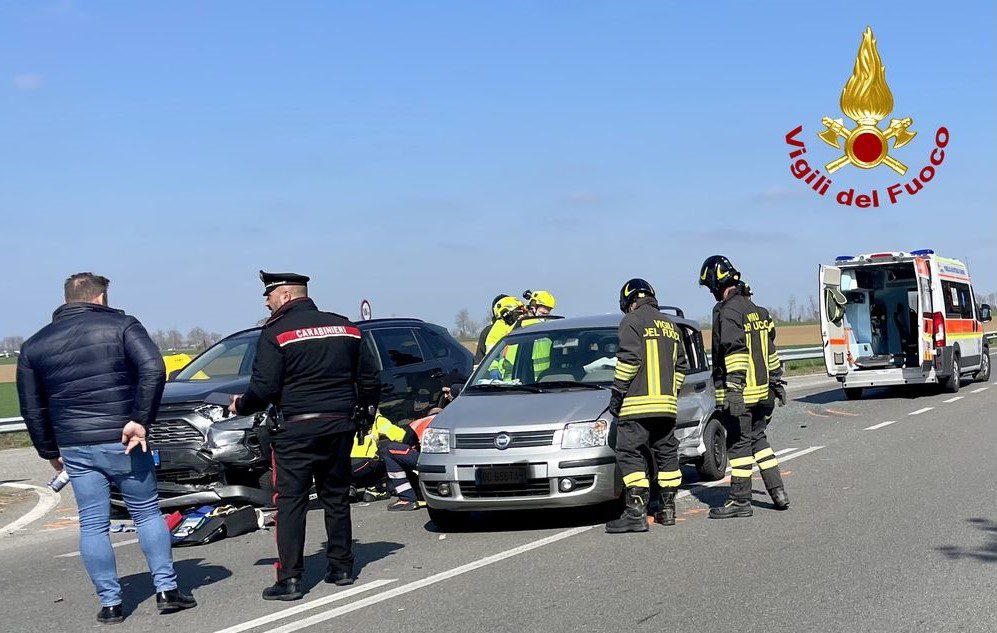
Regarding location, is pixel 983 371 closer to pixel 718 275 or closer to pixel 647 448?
pixel 718 275

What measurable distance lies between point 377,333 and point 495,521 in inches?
143

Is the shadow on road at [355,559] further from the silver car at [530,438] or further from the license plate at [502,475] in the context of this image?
the license plate at [502,475]

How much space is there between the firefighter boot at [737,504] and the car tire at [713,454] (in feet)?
5.57

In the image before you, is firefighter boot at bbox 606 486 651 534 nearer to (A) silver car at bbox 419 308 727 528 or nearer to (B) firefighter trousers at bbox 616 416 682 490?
(B) firefighter trousers at bbox 616 416 682 490

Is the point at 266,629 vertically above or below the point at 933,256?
below

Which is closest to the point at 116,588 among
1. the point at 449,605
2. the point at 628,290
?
the point at 449,605

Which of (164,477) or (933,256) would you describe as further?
(933,256)

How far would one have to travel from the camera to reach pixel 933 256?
69.9ft

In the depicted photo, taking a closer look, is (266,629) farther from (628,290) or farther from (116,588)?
(628,290)

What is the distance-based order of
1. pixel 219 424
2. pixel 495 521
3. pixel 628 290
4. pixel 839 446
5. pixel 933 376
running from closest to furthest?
pixel 628 290 < pixel 495 521 < pixel 219 424 < pixel 839 446 < pixel 933 376

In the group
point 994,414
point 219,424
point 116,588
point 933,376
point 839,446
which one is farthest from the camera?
point 933,376

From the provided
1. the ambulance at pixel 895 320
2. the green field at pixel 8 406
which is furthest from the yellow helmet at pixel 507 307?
the green field at pixel 8 406

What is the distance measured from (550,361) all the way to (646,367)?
1.49 m

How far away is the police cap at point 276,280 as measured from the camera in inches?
283
